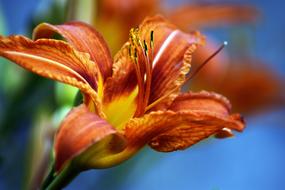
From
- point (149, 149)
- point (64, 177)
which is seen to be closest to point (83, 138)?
point (64, 177)

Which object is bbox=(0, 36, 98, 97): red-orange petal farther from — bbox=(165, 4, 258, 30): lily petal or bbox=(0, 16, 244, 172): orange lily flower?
bbox=(165, 4, 258, 30): lily petal

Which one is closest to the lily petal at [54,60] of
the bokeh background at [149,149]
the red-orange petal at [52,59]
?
the red-orange petal at [52,59]

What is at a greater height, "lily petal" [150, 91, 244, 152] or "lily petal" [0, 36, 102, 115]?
"lily petal" [0, 36, 102, 115]

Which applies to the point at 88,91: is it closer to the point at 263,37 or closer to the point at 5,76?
the point at 5,76

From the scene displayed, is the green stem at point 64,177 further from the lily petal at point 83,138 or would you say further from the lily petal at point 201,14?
the lily petal at point 201,14

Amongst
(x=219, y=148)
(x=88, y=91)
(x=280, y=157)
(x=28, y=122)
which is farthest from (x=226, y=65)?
(x=280, y=157)

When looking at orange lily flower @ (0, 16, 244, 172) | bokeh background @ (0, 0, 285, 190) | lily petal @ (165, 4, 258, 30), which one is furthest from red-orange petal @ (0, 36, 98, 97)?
lily petal @ (165, 4, 258, 30)

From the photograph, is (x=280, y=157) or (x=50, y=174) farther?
(x=280, y=157)
